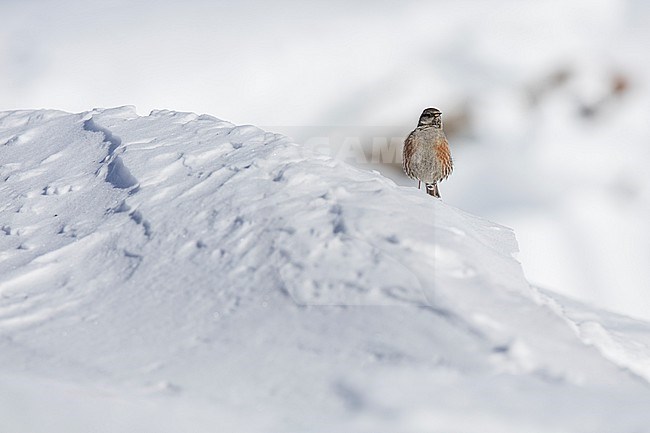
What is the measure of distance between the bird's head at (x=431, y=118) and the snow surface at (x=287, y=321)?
203 centimetres

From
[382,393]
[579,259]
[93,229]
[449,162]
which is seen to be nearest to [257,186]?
[93,229]

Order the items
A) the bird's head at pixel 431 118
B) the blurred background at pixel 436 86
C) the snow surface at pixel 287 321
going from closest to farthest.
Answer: the snow surface at pixel 287 321 → the bird's head at pixel 431 118 → the blurred background at pixel 436 86

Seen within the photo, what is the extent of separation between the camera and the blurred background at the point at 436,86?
1123 centimetres

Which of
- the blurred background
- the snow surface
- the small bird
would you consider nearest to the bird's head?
the small bird

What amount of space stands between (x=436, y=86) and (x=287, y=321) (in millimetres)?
10175

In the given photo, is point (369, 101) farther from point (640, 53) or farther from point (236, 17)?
point (640, 53)

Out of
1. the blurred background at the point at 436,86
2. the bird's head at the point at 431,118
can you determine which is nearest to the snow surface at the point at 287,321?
the bird's head at the point at 431,118

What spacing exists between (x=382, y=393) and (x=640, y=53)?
12216mm

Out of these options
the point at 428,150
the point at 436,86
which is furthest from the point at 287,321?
the point at 436,86

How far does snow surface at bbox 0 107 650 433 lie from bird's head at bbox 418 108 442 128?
6.67 ft

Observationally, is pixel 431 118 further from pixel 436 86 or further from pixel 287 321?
pixel 436 86

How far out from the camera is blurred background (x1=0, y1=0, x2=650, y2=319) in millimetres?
11227

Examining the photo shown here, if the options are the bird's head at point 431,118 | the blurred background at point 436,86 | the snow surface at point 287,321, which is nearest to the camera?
the snow surface at point 287,321

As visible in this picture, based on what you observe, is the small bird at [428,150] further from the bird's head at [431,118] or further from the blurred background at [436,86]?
the blurred background at [436,86]
